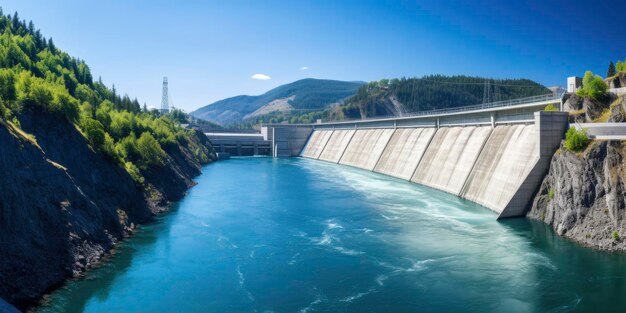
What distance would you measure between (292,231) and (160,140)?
38679mm

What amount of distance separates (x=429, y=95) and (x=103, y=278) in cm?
17054

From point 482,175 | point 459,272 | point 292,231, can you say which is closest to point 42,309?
point 292,231

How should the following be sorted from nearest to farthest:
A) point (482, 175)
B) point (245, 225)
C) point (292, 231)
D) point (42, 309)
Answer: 1. point (42, 309)
2. point (292, 231)
3. point (245, 225)
4. point (482, 175)

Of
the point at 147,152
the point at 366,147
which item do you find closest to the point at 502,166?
the point at 147,152

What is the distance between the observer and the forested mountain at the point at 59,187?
877 inches

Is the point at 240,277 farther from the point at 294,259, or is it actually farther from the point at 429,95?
the point at 429,95

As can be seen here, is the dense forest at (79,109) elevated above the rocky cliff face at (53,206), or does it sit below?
above

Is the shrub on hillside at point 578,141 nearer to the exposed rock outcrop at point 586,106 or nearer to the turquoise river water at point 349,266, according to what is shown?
the exposed rock outcrop at point 586,106

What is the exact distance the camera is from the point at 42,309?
20500mm

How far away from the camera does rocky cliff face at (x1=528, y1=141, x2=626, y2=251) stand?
1114 inches

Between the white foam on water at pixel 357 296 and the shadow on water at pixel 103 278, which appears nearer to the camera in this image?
the shadow on water at pixel 103 278

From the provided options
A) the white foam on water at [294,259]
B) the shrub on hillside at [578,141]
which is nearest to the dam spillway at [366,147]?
the shrub on hillside at [578,141]

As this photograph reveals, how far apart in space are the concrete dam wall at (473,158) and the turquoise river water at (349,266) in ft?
7.82

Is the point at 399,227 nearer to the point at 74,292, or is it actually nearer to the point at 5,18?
the point at 74,292
